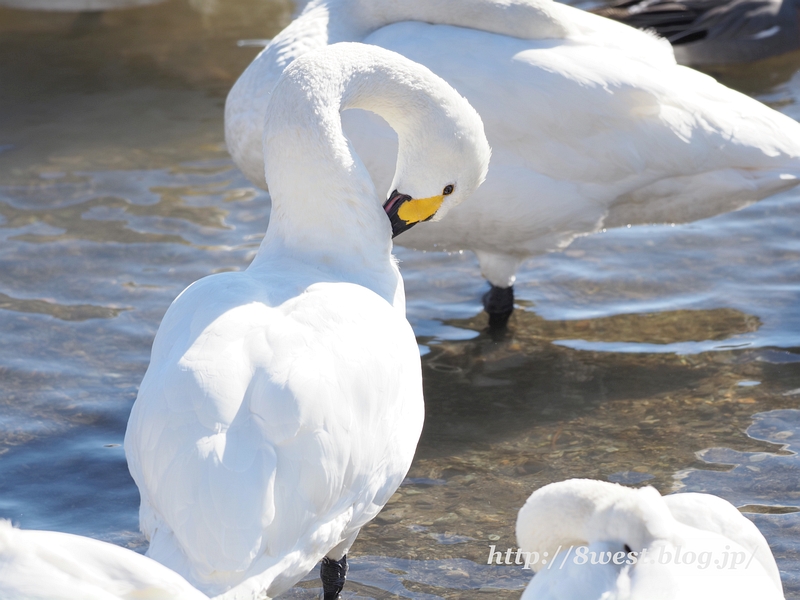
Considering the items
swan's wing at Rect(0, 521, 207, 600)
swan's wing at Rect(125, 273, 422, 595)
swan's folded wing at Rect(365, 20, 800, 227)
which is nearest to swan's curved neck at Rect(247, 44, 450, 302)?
swan's wing at Rect(125, 273, 422, 595)

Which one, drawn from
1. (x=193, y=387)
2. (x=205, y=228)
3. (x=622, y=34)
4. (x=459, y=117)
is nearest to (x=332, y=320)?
(x=193, y=387)

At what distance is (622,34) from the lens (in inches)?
230

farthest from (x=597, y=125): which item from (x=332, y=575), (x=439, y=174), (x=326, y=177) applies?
(x=332, y=575)

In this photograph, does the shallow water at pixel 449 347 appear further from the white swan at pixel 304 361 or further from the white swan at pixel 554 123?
the white swan at pixel 304 361

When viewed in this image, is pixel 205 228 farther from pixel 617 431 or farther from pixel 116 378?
pixel 617 431

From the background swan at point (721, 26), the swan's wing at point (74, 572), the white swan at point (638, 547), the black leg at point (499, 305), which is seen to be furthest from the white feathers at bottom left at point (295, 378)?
the background swan at point (721, 26)

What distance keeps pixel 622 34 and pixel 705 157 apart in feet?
2.69

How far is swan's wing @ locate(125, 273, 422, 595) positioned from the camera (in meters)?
2.94

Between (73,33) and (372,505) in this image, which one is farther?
(73,33)

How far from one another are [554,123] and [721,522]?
2.60 m

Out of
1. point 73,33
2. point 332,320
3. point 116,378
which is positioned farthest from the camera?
point 73,33

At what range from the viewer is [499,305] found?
19.6ft

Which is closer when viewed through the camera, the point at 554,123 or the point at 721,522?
the point at 721,522

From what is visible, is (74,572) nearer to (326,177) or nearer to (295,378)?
(295,378)
